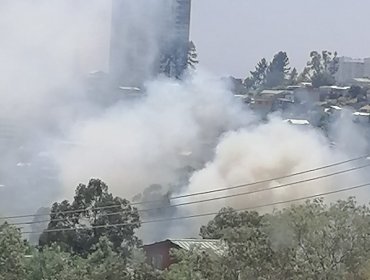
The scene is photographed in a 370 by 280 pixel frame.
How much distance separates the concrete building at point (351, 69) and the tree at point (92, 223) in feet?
139

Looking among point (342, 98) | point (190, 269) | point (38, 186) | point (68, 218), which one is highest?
point (342, 98)

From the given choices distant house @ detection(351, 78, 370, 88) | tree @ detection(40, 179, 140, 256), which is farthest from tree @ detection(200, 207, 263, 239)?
distant house @ detection(351, 78, 370, 88)

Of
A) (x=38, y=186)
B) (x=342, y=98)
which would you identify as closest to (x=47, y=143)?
(x=38, y=186)

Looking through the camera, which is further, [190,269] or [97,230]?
[97,230]

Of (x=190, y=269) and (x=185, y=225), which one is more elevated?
(x=185, y=225)

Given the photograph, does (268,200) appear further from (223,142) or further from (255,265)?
(255,265)

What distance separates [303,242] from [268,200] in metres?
13.2

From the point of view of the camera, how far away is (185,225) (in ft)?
80.3

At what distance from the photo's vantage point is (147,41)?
37.2m

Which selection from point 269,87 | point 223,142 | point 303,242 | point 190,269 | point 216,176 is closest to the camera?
point 303,242

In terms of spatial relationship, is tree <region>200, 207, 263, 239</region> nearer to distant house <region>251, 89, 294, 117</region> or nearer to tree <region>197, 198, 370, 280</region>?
tree <region>197, 198, 370, 280</region>

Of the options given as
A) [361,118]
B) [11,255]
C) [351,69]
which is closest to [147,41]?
[361,118]

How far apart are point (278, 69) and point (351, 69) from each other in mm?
7158

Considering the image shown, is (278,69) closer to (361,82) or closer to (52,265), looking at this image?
(361,82)
